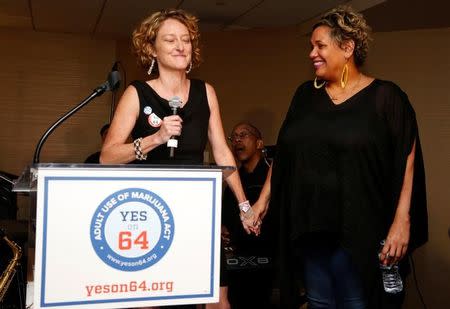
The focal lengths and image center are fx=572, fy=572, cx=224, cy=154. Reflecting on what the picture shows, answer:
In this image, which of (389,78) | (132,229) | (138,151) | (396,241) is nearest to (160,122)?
(138,151)

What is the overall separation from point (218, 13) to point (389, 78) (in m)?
1.84

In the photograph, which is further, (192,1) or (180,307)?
(192,1)

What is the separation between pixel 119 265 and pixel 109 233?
10 centimetres

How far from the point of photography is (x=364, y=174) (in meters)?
2.21

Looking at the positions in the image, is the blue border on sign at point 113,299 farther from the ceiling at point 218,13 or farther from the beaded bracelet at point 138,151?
the ceiling at point 218,13

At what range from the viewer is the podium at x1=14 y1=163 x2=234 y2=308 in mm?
1646

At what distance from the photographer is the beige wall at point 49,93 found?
23.1 ft

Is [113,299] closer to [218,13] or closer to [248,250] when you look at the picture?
[248,250]

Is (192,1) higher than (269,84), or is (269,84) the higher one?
(192,1)

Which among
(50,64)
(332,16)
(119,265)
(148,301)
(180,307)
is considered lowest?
(180,307)

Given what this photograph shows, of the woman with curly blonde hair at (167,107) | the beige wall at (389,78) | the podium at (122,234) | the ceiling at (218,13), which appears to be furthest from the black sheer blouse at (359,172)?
the beige wall at (389,78)

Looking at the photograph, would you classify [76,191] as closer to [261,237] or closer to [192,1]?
[261,237]

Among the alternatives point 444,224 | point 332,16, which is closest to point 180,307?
point 332,16

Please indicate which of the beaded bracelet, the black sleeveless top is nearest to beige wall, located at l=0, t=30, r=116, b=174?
the black sleeveless top
